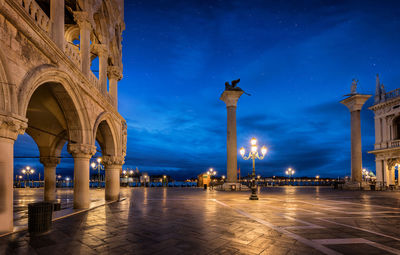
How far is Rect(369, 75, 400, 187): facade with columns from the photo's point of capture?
114ft

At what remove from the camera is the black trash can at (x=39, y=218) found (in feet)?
21.6

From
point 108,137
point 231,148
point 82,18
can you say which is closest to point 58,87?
point 82,18

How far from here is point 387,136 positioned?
3622cm

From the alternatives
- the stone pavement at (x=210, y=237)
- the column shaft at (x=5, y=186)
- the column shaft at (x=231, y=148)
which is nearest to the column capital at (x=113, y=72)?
the stone pavement at (x=210, y=237)

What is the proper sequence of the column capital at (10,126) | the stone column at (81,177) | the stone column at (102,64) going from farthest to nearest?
the stone column at (102,64) → the stone column at (81,177) → the column capital at (10,126)

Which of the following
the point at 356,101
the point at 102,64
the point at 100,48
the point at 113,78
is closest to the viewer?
Answer: the point at 102,64

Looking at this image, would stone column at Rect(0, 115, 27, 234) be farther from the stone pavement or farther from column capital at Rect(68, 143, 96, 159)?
column capital at Rect(68, 143, 96, 159)

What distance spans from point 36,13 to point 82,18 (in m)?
4.10

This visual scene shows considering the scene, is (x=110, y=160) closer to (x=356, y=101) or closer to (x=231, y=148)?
(x=231, y=148)

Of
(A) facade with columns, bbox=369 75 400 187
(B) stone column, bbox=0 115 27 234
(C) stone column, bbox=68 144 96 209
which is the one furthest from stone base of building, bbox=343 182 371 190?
(B) stone column, bbox=0 115 27 234

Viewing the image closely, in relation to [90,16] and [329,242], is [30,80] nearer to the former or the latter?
[90,16]

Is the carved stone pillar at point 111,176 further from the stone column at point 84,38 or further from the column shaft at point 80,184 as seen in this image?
the stone column at point 84,38

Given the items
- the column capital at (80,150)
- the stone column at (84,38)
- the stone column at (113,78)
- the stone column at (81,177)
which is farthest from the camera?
the stone column at (113,78)

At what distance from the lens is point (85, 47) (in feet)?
37.6
